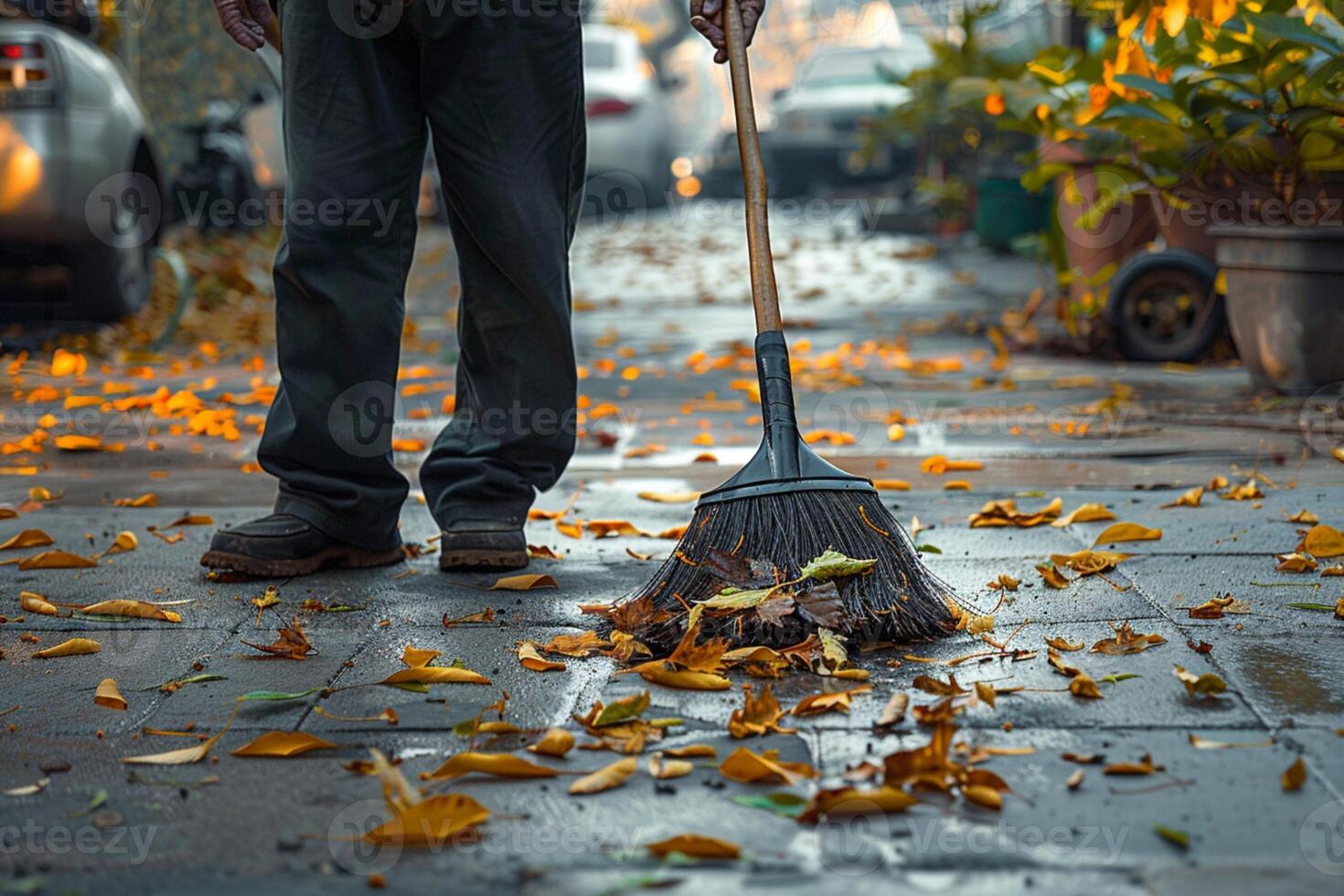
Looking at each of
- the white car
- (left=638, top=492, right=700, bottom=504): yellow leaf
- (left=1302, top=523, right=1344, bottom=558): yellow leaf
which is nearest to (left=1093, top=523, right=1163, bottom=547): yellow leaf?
(left=1302, top=523, right=1344, bottom=558): yellow leaf

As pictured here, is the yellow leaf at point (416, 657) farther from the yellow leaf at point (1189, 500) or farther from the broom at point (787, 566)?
the yellow leaf at point (1189, 500)

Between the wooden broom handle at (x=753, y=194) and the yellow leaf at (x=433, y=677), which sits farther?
the wooden broom handle at (x=753, y=194)

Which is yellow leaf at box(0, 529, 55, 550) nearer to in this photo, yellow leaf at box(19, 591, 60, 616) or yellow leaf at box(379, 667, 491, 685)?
yellow leaf at box(19, 591, 60, 616)

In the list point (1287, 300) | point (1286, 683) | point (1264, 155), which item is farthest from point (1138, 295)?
point (1286, 683)

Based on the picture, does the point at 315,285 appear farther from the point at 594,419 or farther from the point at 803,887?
the point at 594,419

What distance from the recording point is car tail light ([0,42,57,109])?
605 centimetres

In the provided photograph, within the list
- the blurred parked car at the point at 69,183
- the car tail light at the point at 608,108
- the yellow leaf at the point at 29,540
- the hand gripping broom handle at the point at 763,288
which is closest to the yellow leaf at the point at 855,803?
the hand gripping broom handle at the point at 763,288

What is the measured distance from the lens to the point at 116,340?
7.07m

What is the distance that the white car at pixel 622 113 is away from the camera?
1413cm

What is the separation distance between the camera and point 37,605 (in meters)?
2.76

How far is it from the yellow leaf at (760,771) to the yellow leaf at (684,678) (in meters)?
0.33

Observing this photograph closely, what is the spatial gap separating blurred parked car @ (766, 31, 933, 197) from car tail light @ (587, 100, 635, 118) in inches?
111

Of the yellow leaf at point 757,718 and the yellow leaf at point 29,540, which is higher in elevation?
the yellow leaf at point 29,540

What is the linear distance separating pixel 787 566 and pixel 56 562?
152 cm
